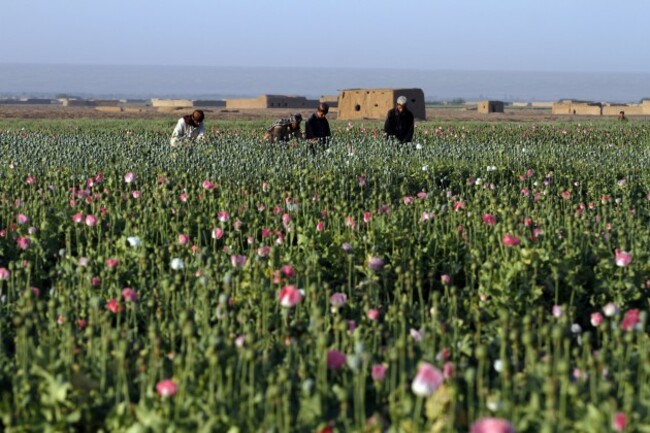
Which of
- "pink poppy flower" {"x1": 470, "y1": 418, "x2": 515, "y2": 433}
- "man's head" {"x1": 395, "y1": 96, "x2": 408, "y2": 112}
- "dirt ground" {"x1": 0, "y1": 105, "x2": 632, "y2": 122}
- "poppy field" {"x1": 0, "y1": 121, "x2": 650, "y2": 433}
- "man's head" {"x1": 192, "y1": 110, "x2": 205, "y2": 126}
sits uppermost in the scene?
"man's head" {"x1": 395, "y1": 96, "x2": 408, "y2": 112}

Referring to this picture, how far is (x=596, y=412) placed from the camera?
3.57 m

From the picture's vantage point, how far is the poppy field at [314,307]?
3869 millimetres

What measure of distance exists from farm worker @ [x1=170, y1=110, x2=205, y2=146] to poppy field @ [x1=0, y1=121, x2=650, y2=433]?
91.9 inches

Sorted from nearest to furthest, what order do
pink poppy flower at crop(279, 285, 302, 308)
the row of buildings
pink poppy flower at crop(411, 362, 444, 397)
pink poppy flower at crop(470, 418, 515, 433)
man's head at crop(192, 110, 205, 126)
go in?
pink poppy flower at crop(470, 418, 515, 433)
pink poppy flower at crop(411, 362, 444, 397)
pink poppy flower at crop(279, 285, 302, 308)
man's head at crop(192, 110, 205, 126)
the row of buildings

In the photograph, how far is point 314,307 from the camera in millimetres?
4887

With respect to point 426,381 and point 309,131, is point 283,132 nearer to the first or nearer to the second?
point 309,131

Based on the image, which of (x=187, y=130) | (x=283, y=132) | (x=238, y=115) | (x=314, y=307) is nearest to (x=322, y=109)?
(x=283, y=132)

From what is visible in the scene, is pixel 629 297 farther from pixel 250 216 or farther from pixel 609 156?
pixel 609 156

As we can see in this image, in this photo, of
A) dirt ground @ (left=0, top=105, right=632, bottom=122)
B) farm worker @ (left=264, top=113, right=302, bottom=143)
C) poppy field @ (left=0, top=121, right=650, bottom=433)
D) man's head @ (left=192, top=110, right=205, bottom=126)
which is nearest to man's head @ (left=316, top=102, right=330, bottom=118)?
farm worker @ (left=264, top=113, right=302, bottom=143)

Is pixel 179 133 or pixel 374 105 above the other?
pixel 179 133

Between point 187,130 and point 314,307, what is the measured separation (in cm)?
1046

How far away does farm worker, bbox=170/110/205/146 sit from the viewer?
14758 mm

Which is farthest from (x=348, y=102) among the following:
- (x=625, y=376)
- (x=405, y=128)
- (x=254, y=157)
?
(x=625, y=376)

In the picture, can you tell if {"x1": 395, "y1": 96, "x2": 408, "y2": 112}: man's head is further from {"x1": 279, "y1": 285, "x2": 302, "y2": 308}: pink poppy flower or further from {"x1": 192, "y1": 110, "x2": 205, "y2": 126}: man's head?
{"x1": 279, "y1": 285, "x2": 302, "y2": 308}: pink poppy flower
